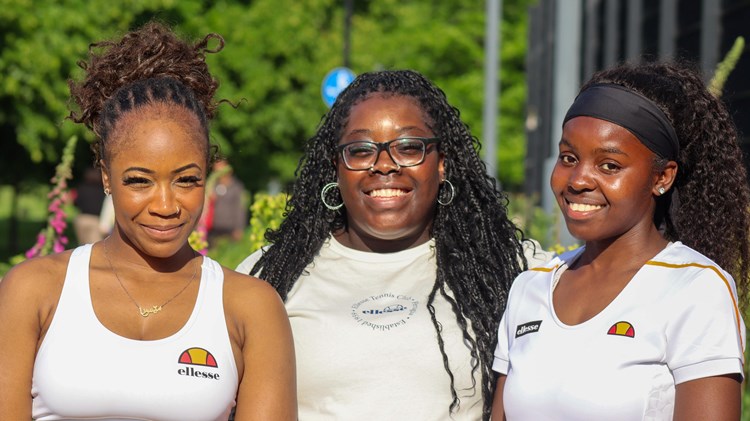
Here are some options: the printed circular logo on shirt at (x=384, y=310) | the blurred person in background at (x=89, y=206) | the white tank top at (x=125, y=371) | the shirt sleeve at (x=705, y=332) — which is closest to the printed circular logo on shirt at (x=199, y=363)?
the white tank top at (x=125, y=371)

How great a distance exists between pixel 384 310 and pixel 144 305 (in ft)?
2.93

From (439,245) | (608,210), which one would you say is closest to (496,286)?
(439,245)

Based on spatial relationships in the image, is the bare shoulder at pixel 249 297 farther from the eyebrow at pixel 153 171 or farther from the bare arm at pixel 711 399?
the bare arm at pixel 711 399

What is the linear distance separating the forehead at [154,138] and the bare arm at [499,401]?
1.11 metres

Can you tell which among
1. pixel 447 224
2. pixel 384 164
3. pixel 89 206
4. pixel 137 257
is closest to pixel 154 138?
pixel 137 257

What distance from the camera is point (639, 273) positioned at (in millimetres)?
3186

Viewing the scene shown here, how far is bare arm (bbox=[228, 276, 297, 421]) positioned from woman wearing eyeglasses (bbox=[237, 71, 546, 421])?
0.48m

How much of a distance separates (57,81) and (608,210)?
44.7ft

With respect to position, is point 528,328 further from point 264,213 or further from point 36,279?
point 264,213

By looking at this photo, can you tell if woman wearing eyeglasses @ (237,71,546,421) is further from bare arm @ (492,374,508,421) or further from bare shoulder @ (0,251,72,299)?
bare shoulder @ (0,251,72,299)

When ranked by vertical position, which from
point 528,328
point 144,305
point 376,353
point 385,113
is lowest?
point 376,353

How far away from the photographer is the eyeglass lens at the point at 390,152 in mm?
3982

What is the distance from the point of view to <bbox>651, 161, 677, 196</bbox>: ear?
3256 mm

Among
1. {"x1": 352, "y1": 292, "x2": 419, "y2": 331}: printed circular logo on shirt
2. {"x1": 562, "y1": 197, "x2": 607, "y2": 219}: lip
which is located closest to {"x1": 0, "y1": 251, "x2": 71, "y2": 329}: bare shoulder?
{"x1": 352, "y1": 292, "x2": 419, "y2": 331}: printed circular logo on shirt
